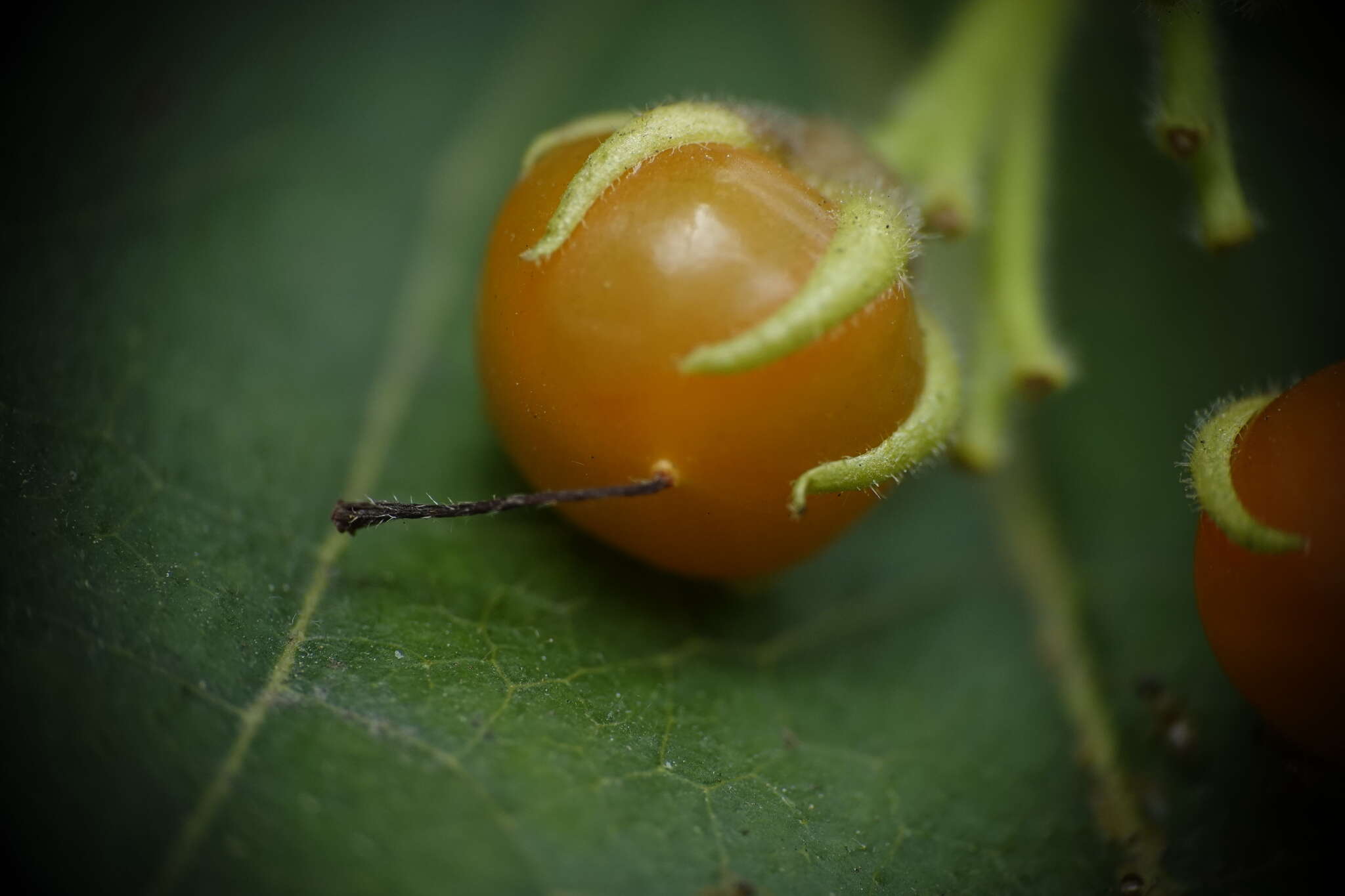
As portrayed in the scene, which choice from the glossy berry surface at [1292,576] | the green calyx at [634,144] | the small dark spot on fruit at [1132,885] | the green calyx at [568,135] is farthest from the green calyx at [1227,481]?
the green calyx at [568,135]

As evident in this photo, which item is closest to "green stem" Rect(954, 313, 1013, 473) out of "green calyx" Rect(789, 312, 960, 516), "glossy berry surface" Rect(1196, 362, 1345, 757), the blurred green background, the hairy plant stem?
the hairy plant stem

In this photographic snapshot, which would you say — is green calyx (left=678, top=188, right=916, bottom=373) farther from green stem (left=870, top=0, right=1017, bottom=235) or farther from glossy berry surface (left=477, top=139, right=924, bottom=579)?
green stem (left=870, top=0, right=1017, bottom=235)

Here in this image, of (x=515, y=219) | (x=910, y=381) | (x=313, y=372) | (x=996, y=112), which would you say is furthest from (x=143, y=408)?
(x=996, y=112)

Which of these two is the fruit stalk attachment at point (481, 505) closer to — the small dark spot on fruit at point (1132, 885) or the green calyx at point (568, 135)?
the green calyx at point (568, 135)

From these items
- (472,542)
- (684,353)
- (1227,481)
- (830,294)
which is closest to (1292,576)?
(1227,481)

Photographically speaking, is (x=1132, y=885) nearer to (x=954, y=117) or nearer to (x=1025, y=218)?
(x=1025, y=218)
